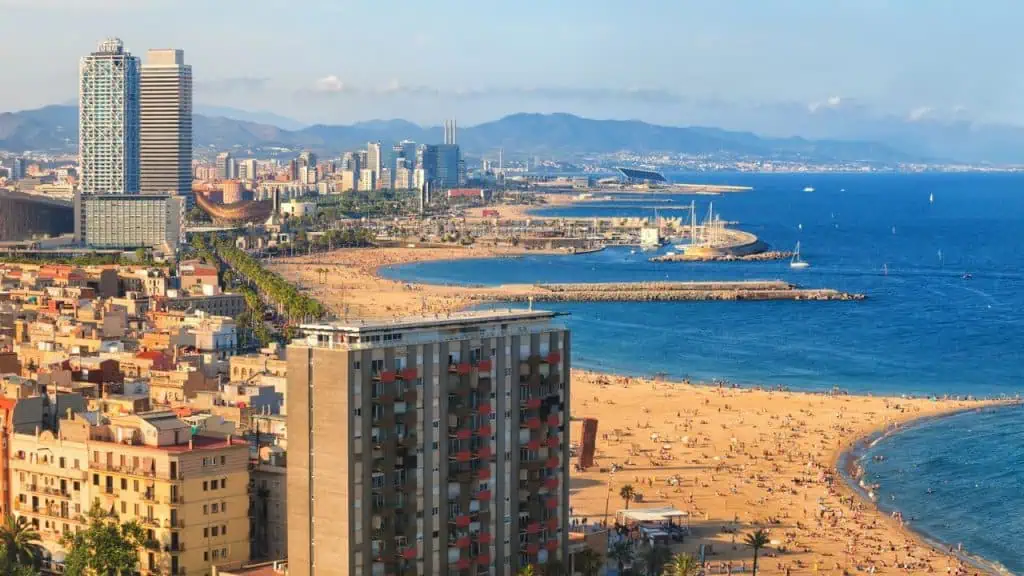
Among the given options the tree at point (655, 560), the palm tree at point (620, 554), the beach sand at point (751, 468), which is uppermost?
the palm tree at point (620, 554)

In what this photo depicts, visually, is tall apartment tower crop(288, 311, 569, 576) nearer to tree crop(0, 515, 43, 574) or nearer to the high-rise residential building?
tree crop(0, 515, 43, 574)

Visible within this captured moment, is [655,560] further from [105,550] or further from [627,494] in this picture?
[105,550]

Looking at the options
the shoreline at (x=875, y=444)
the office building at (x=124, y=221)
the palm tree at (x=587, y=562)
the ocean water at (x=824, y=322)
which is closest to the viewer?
the palm tree at (x=587, y=562)

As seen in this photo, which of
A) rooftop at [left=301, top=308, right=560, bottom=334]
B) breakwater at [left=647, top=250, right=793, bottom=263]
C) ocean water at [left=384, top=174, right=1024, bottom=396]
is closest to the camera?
rooftop at [left=301, top=308, right=560, bottom=334]

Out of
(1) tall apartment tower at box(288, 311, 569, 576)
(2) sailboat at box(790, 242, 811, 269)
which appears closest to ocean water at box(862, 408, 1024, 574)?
(1) tall apartment tower at box(288, 311, 569, 576)

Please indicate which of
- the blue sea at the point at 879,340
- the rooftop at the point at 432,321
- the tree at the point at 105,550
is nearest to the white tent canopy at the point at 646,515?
the blue sea at the point at 879,340

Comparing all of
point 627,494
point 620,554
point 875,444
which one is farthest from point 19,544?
point 875,444

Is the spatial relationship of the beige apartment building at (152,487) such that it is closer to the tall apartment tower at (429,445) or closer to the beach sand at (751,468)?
the tall apartment tower at (429,445)

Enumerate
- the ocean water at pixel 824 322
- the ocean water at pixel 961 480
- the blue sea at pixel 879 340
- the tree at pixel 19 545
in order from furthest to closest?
the ocean water at pixel 824 322
the blue sea at pixel 879 340
the ocean water at pixel 961 480
the tree at pixel 19 545
